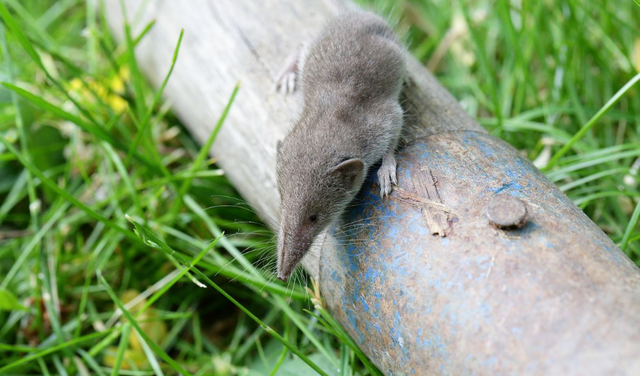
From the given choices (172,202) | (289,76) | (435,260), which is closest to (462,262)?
(435,260)

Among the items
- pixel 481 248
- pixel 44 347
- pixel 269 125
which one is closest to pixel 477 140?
pixel 481 248

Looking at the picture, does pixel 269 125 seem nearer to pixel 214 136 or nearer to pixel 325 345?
pixel 214 136

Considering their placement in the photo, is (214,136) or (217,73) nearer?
(214,136)

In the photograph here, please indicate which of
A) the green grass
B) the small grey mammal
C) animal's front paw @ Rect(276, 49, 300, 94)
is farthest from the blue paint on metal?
animal's front paw @ Rect(276, 49, 300, 94)

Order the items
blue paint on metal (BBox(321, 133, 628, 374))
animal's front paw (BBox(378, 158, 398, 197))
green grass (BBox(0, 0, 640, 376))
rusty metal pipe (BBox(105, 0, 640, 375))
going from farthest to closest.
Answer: green grass (BBox(0, 0, 640, 376)) < animal's front paw (BBox(378, 158, 398, 197)) < blue paint on metal (BBox(321, 133, 628, 374)) < rusty metal pipe (BBox(105, 0, 640, 375))

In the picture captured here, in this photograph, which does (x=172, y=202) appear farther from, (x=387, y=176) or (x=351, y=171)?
(x=387, y=176)

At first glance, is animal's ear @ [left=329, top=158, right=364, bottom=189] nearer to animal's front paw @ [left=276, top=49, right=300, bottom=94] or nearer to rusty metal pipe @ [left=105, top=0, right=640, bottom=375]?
rusty metal pipe @ [left=105, top=0, right=640, bottom=375]
